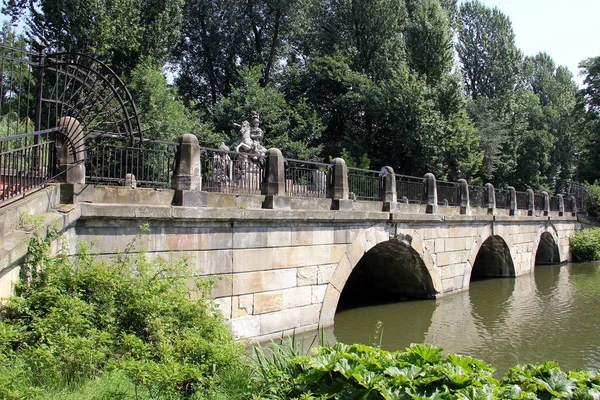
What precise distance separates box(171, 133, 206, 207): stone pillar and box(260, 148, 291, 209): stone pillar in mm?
1631

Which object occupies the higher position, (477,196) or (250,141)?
(250,141)

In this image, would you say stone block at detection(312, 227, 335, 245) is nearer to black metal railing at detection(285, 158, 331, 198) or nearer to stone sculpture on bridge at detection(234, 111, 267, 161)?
black metal railing at detection(285, 158, 331, 198)

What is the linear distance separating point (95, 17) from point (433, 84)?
57.7ft

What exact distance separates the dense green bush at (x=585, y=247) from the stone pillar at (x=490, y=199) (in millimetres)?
12038

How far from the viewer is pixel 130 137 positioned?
759 centimetres

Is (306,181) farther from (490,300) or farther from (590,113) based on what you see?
(590,113)

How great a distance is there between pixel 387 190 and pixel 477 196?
Result: 7445 millimetres

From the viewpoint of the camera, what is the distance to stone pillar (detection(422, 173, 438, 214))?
14625mm

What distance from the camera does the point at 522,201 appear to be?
23062mm

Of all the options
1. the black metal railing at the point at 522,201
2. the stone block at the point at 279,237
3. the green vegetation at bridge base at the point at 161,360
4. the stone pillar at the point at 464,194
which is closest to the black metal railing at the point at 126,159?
the green vegetation at bridge base at the point at 161,360

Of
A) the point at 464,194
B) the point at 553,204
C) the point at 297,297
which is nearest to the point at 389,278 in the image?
the point at 464,194

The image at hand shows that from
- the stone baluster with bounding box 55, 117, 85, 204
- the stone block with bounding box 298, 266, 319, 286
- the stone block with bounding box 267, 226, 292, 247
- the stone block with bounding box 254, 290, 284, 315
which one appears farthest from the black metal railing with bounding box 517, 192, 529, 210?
the stone baluster with bounding box 55, 117, 85, 204

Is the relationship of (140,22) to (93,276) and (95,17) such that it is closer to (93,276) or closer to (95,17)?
(95,17)

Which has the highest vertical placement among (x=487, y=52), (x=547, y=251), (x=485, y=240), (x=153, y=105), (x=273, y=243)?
(x=487, y=52)
